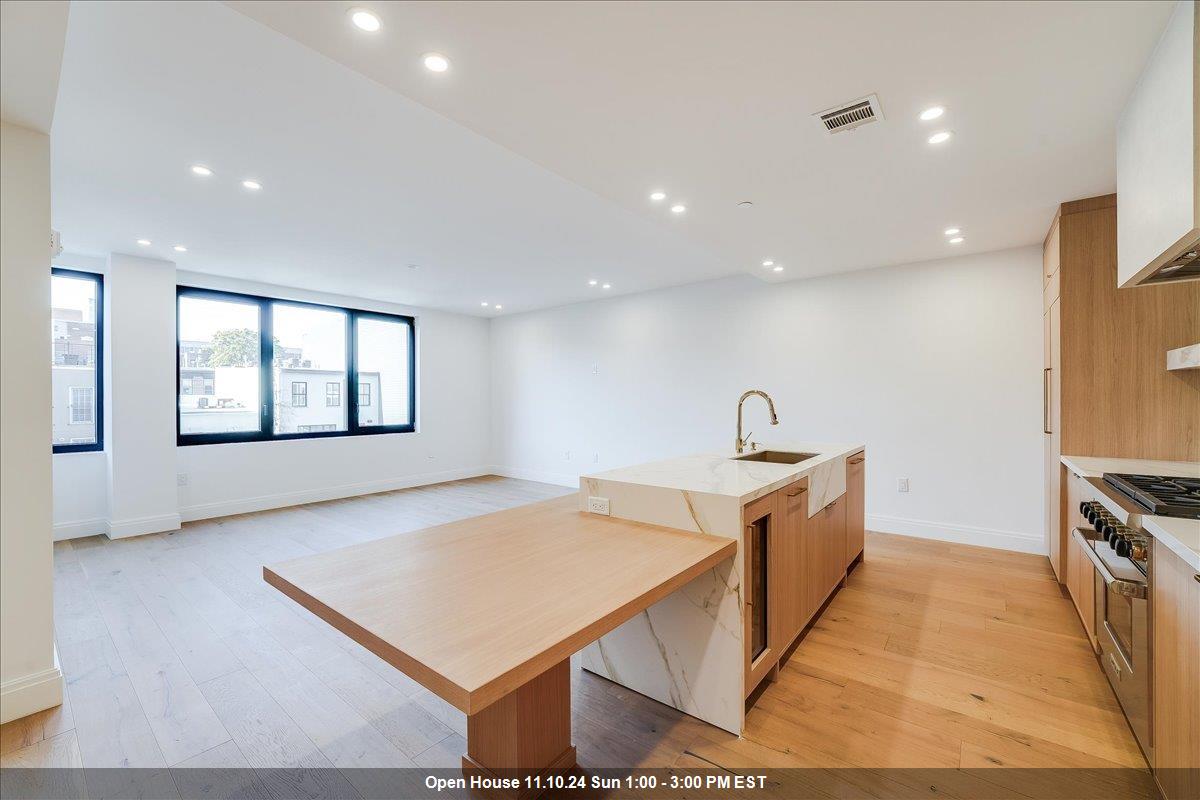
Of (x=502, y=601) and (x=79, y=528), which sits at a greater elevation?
(x=502, y=601)

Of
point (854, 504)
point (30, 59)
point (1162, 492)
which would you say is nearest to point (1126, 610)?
point (1162, 492)

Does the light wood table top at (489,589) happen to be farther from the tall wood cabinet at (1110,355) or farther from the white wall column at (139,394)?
the white wall column at (139,394)

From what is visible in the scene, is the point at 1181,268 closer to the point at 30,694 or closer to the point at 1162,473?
the point at 1162,473

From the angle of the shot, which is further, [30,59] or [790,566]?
[790,566]

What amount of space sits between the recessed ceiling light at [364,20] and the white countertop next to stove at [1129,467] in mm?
3440

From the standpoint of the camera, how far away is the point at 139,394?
15.1 ft

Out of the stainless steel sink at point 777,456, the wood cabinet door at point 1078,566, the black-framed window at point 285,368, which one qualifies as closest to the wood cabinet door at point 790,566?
the stainless steel sink at point 777,456

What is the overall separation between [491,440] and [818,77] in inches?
282

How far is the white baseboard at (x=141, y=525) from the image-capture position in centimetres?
451

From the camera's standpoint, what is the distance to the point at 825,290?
191 inches

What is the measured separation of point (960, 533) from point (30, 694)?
19.3 feet

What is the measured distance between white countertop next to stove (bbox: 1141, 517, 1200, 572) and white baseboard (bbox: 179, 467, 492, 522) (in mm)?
6928

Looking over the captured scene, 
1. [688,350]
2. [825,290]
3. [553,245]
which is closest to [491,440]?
[688,350]

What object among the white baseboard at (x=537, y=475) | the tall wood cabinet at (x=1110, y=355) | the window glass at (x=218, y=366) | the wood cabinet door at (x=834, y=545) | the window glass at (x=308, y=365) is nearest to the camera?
the tall wood cabinet at (x=1110, y=355)
